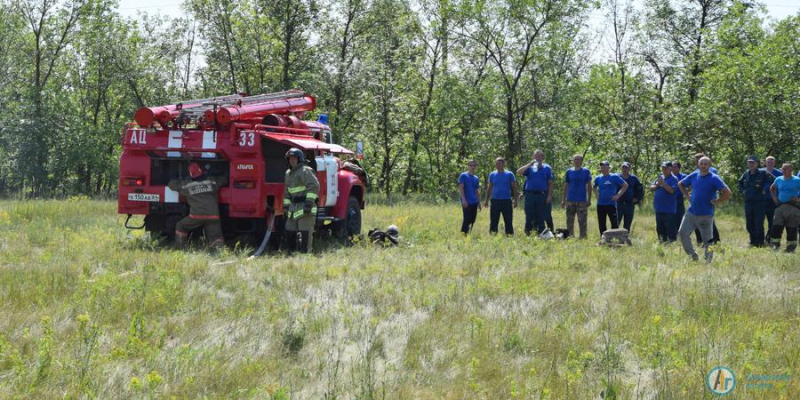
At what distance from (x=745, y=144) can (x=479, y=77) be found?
443 inches

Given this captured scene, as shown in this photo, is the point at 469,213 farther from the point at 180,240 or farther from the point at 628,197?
the point at 180,240

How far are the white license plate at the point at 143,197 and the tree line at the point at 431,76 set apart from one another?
1574 centimetres

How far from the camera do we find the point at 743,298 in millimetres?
7418

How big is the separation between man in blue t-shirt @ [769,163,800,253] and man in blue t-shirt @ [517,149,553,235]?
386cm

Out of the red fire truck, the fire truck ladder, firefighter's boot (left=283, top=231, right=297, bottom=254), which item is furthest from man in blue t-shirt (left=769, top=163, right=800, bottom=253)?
the fire truck ladder

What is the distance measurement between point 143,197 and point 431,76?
23499 mm

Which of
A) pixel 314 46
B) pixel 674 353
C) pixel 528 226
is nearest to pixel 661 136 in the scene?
pixel 314 46

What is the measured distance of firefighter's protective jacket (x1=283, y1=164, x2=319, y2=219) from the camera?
10320 mm

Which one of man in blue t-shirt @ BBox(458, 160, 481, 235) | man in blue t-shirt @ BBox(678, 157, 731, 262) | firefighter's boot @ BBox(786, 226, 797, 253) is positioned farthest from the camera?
man in blue t-shirt @ BBox(458, 160, 481, 235)

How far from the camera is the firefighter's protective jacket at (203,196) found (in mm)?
10258

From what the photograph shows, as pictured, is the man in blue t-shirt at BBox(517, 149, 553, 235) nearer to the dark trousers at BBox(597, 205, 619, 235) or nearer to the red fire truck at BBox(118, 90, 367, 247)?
the dark trousers at BBox(597, 205, 619, 235)

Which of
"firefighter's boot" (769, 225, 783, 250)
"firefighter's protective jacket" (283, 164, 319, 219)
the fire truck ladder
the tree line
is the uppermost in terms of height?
the tree line

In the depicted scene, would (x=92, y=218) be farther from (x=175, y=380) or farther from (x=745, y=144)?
(x=745, y=144)

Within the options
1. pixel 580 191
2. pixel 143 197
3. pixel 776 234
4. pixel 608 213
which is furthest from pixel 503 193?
pixel 143 197
